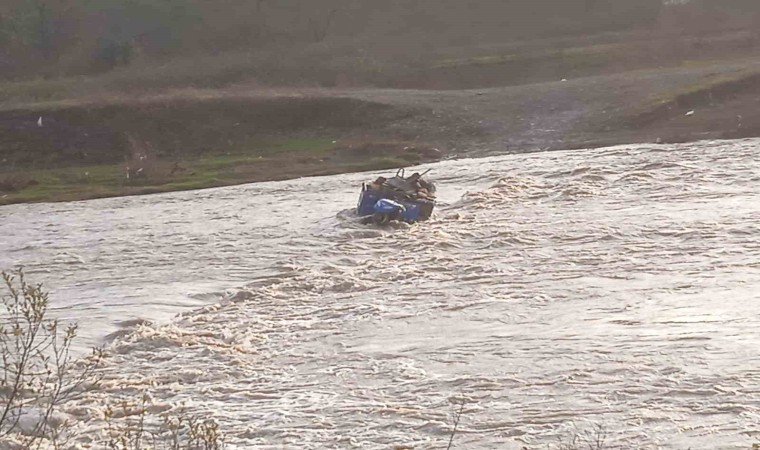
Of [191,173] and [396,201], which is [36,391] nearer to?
[396,201]

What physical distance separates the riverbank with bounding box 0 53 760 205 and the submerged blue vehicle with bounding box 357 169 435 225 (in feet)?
20.3

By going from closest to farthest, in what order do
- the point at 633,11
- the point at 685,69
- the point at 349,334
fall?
the point at 349,334, the point at 685,69, the point at 633,11

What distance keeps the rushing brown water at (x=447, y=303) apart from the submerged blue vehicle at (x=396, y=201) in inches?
14.5

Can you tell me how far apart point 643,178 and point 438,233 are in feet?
19.2

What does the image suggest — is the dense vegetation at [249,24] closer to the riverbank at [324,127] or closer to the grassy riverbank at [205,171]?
the riverbank at [324,127]

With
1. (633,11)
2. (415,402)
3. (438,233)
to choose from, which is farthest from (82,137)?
(633,11)

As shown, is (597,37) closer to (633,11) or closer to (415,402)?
(633,11)

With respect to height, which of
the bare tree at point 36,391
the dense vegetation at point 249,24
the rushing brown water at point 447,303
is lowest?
the rushing brown water at point 447,303

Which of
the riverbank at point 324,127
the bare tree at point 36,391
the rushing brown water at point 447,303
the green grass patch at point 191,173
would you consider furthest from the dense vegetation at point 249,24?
the bare tree at point 36,391

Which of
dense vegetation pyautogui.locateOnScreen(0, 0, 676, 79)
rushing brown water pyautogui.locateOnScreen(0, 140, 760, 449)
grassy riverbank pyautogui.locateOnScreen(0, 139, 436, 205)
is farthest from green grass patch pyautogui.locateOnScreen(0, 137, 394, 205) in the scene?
dense vegetation pyautogui.locateOnScreen(0, 0, 676, 79)

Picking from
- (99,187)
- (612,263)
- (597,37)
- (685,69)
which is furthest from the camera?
(597,37)

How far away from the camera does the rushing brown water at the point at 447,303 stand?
11.0 m

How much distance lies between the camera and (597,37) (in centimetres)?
4409

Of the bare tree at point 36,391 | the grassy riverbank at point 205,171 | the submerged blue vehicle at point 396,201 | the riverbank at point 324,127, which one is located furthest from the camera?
the riverbank at point 324,127
